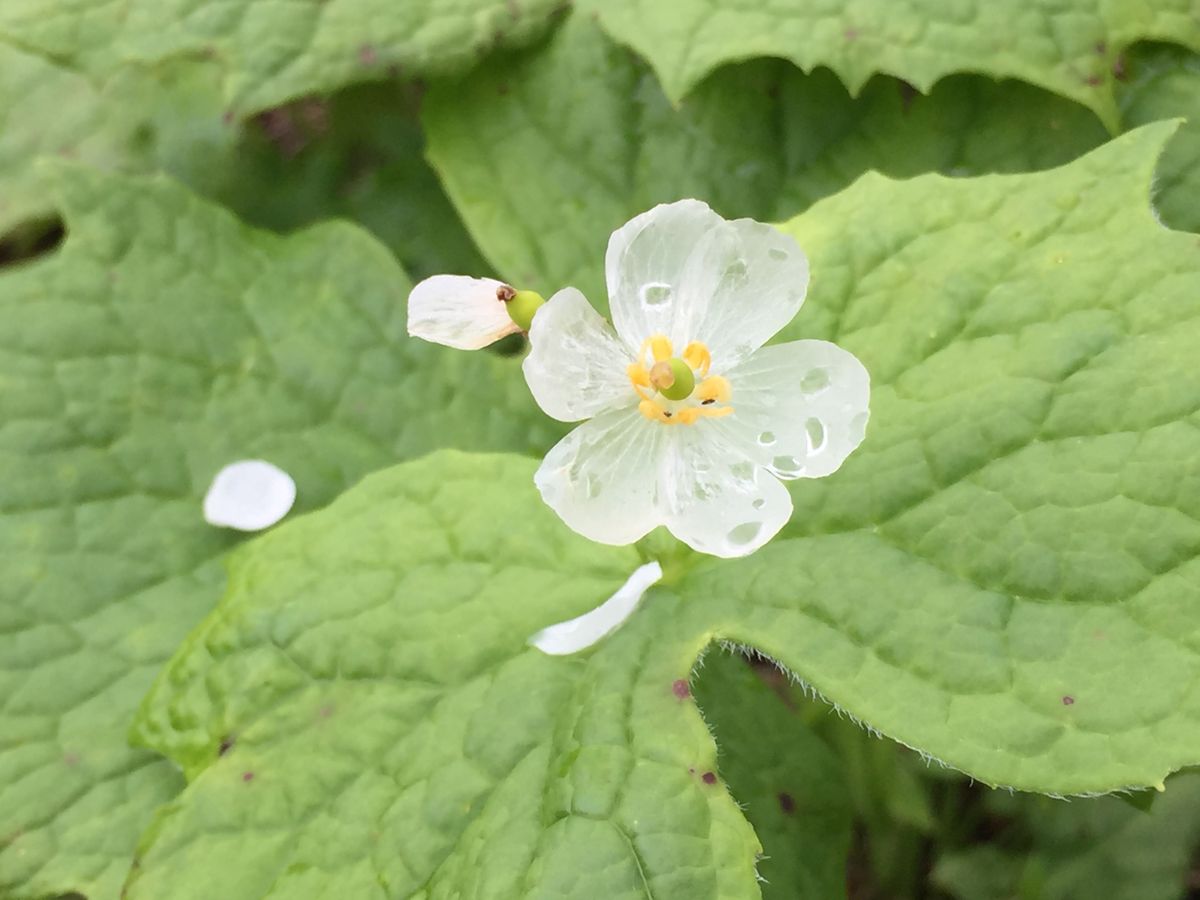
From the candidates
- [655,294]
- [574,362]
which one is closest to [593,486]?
[574,362]

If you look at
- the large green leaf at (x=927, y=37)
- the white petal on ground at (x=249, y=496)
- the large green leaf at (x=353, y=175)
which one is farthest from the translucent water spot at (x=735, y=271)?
the large green leaf at (x=353, y=175)

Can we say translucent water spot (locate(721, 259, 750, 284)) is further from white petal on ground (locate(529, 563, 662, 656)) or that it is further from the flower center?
white petal on ground (locate(529, 563, 662, 656))

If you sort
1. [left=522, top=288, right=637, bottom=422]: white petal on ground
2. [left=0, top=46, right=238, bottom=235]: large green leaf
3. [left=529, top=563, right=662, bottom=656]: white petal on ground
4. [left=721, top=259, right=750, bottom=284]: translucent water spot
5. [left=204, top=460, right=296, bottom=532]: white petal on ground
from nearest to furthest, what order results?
1. [left=522, top=288, right=637, bottom=422]: white petal on ground
2. [left=721, top=259, right=750, bottom=284]: translucent water spot
3. [left=529, top=563, right=662, bottom=656]: white petal on ground
4. [left=204, top=460, right=296, bottom=532]: white petal on ground
5. [left=0, top=46, right=238, bottom=235]: large green leaf

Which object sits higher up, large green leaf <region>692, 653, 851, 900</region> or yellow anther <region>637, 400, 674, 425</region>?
yellow anther <region>637, 400, 674, 425</region>

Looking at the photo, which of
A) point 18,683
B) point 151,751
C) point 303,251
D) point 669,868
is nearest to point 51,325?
point 303,251

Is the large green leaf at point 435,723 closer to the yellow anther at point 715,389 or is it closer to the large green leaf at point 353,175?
the yellow anther at point 715,389

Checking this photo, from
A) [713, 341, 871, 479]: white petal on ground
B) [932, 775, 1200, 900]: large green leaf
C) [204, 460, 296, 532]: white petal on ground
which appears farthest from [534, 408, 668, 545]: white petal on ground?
[932, 775, 1200, 900]: large green leaf

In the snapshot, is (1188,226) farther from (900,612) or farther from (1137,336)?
(900,612)

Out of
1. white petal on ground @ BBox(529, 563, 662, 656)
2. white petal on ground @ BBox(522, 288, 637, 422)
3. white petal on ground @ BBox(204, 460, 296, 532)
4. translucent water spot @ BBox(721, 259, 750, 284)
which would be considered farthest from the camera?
white petal on ground @ BBox(204, 460, 296, 532)
